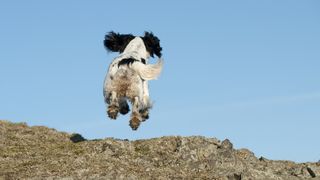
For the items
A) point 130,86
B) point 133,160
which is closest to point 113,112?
point 130,86

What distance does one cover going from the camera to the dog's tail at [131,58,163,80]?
17938mm

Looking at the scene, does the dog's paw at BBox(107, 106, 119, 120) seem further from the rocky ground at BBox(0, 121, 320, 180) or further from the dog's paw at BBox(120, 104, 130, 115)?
the rocky ground at BBox(0, 121, 320, 180)

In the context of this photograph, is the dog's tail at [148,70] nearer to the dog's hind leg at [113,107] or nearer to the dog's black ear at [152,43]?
the dog's hind leg at [113,107]

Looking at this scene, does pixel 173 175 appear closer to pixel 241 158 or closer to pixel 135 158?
pixel 135 158

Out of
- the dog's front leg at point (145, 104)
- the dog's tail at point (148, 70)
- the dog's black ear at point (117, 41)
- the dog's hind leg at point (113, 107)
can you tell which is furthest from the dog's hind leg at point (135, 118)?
the dog's black ear at point (117, 41)

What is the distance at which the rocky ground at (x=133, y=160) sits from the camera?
1731 centimetres

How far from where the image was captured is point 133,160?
61.3 feet

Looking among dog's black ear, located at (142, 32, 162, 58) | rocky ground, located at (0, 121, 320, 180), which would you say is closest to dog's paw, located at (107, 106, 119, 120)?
rocky ground, located at (0, 121, 320, 180)

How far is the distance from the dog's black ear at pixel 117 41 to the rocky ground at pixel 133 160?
10.8 feet

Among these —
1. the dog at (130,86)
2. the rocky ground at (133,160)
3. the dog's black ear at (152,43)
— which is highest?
the dog's black ear at (152,43)

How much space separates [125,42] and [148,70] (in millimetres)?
3356

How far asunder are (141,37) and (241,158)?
542cm

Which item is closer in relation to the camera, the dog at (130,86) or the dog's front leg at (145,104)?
the dog at (130,86)

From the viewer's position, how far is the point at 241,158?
2055 cm
